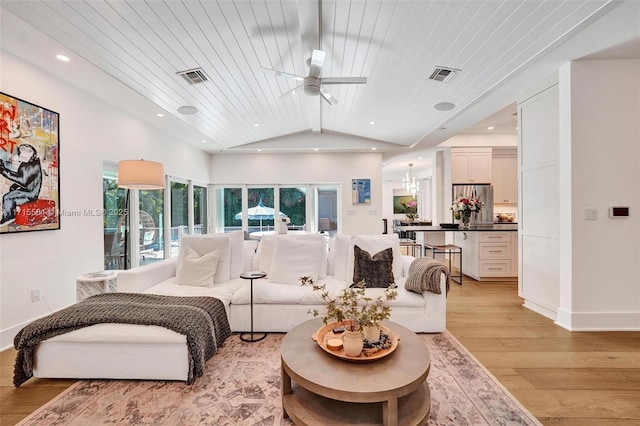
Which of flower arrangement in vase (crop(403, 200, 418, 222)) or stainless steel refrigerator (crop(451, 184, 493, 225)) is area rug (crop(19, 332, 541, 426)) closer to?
stainless steel refrigerator (crop(451, 184, 493, 225))

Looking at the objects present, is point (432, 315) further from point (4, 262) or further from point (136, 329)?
point (4, 262)

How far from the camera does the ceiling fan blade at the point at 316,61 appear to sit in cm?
255

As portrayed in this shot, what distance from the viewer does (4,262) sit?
2559 mm

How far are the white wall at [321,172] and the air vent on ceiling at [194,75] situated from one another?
363 centimetres

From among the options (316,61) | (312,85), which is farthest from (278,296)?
(316,61)

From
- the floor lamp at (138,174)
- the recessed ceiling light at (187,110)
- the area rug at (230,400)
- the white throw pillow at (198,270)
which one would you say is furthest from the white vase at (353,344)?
the recessed ceiling light at (187,110)

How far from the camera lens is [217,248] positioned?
322 cm

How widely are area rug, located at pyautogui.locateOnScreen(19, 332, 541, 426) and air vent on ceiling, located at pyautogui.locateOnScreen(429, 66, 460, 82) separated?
2908 mm

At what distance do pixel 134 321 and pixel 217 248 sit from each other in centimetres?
123

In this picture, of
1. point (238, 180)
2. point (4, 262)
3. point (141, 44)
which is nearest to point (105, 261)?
point (4, 262)

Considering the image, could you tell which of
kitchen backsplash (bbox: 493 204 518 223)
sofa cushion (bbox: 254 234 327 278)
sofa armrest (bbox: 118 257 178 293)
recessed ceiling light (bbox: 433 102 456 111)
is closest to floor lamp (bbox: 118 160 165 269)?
sofa armrest (bbox: 118 257 178 293)

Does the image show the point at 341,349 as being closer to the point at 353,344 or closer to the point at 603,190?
the point at 353,344

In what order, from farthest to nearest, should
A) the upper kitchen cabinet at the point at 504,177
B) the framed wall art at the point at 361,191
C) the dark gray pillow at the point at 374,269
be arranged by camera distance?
the framed wall art at the point at 361,191 → the upper kitchen cabinet at the point at 504,177 → the dark gray pillow at the point at 374,269

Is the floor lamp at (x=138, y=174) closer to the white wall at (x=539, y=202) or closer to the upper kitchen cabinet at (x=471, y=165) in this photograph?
the white wall at (x=539, y=202)
